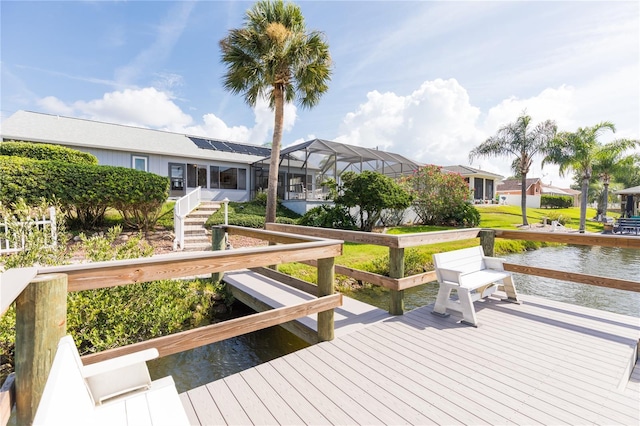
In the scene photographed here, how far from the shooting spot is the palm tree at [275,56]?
426 inches

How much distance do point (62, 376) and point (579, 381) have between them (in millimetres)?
3488

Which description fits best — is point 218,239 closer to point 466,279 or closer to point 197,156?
point 466,279

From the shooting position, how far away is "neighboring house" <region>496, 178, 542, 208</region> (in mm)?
39656

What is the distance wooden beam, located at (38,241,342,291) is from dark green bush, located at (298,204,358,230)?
9701 mm

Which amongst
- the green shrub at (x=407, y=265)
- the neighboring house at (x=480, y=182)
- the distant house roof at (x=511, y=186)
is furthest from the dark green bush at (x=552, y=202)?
the green shrub at (x=407, y=265)

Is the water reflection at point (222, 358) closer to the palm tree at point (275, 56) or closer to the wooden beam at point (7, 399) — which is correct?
the wooden beam at point (7, 399)

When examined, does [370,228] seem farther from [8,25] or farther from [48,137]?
[48,137]

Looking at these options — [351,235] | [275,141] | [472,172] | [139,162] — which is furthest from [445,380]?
[472,172]

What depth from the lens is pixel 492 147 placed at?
2072cm

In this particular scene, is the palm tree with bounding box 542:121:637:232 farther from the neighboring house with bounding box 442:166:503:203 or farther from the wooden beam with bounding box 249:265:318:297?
the wooden beam with bounding box 249:265:318:297

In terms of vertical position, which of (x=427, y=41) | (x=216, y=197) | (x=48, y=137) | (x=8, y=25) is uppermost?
(x=8, y=25)

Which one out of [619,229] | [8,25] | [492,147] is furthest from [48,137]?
[619,229]

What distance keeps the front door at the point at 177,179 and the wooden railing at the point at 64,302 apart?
15.7 metres

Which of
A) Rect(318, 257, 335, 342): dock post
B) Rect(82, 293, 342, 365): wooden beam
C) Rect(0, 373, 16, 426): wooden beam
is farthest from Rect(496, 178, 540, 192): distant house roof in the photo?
Rect(0, 373, 16, 426): wooden beam
